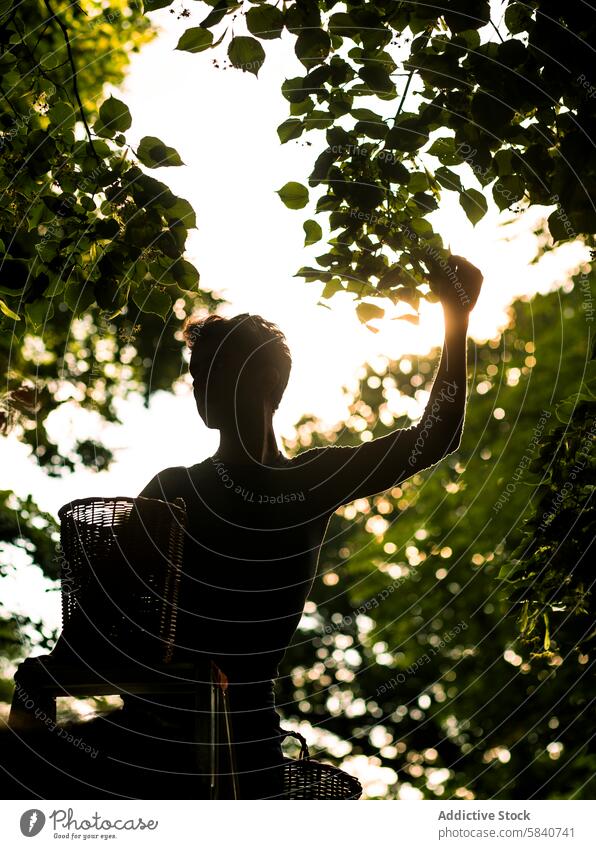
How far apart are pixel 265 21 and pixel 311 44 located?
0.19 metres

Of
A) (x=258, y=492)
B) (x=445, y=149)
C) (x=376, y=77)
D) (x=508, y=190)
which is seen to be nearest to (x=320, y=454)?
(x=258, y=492)

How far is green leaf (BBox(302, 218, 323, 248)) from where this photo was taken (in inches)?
143

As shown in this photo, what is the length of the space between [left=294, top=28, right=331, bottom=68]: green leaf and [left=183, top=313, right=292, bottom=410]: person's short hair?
97 cm

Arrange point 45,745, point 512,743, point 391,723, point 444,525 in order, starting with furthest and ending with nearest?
point 391,723
point 444,525
point 512,743
point 45,745

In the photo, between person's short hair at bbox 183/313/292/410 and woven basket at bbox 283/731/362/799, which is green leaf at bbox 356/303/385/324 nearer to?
person's short hair at bbox 183/313/292/410

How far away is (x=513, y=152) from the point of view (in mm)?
3160

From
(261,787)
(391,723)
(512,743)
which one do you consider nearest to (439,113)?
(261,787)

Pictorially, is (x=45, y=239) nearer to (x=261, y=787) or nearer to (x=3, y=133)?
(x=3, y=133)

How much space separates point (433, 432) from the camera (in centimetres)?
297

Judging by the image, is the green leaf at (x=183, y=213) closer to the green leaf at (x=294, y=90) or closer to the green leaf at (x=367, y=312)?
the green leaf at (x=294, y=90)

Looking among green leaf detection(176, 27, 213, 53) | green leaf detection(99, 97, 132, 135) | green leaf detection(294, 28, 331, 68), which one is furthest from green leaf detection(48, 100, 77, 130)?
green leaf detection(294, 28, 331, 68)

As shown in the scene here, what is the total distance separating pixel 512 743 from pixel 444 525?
3442 millimetres

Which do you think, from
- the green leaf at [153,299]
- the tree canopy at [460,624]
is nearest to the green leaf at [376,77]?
the green leaf at [153,299]

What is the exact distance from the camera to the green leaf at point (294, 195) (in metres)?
3.44
